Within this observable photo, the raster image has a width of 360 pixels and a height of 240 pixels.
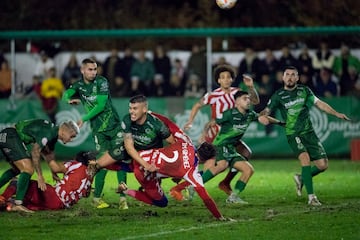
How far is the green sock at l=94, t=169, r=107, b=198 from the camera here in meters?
16.0

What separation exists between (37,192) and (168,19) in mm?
19655

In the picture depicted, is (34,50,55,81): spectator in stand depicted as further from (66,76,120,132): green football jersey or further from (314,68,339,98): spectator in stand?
(66,76,120,132): green football jersey

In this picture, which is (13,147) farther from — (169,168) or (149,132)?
(169,168)

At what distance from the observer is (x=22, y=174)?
14945 millimetres

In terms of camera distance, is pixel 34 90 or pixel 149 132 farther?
pixel 34 90

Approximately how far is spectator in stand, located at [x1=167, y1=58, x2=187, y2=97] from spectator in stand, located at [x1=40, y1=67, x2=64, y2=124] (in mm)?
2643

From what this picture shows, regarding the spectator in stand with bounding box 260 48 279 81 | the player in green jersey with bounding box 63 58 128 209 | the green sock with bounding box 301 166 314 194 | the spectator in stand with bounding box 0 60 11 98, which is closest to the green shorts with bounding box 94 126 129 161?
the player in green jersey with bounding box 63 58 128 209

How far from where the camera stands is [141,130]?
1498cm

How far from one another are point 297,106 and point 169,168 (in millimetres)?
3004

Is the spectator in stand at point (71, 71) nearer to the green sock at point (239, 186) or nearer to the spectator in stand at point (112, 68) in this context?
the spectator in stand at point (112, 68)

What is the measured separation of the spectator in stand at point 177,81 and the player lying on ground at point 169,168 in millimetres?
11292

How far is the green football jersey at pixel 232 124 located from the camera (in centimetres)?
1662

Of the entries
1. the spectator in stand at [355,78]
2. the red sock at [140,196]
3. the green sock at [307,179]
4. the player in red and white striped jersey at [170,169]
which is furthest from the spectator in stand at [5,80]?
the red sock at [140,196]

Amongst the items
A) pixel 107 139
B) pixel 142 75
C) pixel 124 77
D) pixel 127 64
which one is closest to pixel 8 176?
pixel 107 139
